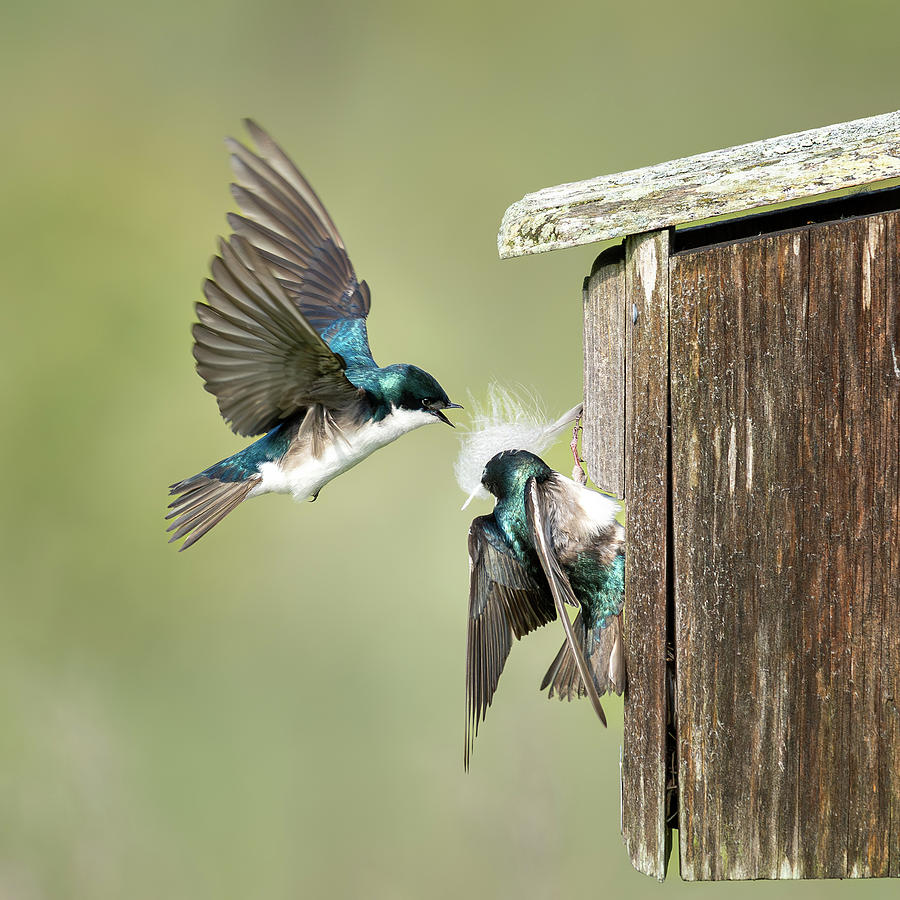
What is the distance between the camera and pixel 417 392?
106 inches

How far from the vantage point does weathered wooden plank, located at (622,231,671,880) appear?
1964 millimetres

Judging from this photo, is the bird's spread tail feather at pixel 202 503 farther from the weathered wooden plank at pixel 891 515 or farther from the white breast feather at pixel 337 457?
the weathered wooden plank at pixel 891 515

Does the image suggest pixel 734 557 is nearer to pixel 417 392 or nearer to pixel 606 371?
pixel 606 371

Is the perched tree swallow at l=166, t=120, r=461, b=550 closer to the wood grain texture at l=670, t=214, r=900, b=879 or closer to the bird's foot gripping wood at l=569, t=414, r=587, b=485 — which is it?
the bird's foot gripping wood at l=569, t=414, r=587, b=485

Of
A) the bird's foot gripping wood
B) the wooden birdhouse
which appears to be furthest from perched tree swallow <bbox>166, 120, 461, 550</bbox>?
the wooden birdhouse

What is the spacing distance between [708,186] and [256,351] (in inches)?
39.1

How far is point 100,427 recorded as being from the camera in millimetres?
4637

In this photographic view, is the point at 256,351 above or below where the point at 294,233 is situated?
below

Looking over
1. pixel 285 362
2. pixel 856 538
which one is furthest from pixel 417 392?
pixel 856 538

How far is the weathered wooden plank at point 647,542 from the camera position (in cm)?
196

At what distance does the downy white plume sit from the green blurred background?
0.83m

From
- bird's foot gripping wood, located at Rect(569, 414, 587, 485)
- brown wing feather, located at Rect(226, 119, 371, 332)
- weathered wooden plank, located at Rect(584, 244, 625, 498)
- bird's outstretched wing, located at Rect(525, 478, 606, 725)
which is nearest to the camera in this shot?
bird's outstretched wing, located at Rect(525, 478, 606, 725)

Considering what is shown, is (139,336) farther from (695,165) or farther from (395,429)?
(695,165)

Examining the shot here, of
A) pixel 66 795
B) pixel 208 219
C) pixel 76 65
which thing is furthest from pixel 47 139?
pixel 66 795
